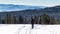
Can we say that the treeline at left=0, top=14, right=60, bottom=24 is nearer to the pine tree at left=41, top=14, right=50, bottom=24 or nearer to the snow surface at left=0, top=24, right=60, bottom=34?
the pine tree at left=41, top=14, right=50, bottom=24

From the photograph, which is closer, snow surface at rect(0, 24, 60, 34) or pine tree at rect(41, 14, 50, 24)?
snow surface at rect(0, 24, 60, 34)

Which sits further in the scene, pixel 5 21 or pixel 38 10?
pixel 5 21

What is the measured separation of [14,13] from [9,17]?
0.70 meters

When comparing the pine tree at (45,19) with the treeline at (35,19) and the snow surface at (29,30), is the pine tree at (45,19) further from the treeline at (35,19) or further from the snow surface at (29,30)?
the snow surface at (29,30)

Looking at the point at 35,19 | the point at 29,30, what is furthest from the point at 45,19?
the point at 29,30

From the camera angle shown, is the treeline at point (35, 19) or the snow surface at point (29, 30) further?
the treeline at point (35, 19)

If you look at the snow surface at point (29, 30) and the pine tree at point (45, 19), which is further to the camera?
the pine tree at point (45, 19)

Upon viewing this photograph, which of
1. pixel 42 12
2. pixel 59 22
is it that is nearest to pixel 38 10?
pixel 42 12

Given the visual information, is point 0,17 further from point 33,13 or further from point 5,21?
point 33,13

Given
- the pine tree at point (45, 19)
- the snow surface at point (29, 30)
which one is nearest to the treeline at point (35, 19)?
the pine tree at point (45, 19)

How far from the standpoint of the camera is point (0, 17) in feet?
27.1

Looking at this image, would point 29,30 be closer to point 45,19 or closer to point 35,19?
point 35,19

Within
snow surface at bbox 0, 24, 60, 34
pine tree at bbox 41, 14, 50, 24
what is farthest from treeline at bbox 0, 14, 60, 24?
snow surface at bbox 0, 24, 60, 34

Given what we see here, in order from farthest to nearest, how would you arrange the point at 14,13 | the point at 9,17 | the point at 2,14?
the point at 9,17
the point at 14,13
the point at 2,14
